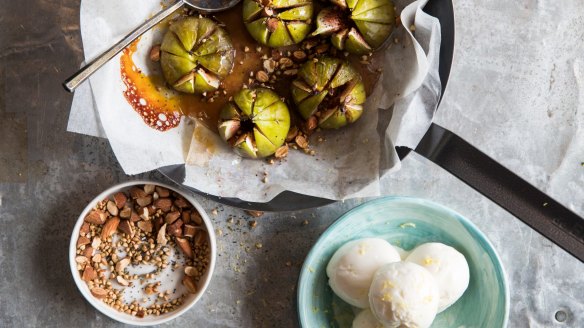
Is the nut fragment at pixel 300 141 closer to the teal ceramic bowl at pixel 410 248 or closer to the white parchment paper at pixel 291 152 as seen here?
the white parchment paper at pixel 291 152

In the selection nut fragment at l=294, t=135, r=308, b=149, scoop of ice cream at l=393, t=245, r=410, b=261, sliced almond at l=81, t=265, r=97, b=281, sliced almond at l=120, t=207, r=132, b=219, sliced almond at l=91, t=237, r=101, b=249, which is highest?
nut fragment at l=294, t=135, r=308, b=149

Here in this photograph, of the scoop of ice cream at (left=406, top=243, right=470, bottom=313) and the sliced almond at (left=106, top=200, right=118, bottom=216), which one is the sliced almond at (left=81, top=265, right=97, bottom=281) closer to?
the sliced almond at (left=106, top=200, right=118, bottom=216)

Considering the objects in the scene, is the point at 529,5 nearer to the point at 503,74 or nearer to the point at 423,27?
the point at 503,74

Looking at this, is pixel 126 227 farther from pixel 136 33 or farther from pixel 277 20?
pixel 277 20

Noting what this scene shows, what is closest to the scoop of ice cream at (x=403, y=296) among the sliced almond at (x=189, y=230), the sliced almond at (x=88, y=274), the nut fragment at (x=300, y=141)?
the nut fragment at (x=300, y=141)

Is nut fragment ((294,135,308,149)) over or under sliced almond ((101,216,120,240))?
over

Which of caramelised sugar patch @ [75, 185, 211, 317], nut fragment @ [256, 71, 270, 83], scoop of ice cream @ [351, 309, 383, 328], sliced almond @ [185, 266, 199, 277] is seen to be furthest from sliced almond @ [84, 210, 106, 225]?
scoop of ice cream @ [351, 309, 383, 328]

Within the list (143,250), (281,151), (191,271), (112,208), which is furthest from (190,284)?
(281,151)
